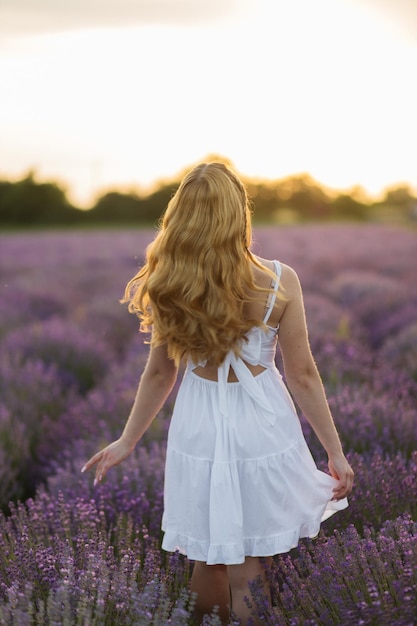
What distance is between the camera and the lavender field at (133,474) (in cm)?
188

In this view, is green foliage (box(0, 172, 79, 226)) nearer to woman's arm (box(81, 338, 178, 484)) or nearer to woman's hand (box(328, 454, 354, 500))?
woman's arm (box(81, 338, 178, 484))

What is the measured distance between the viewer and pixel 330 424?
7.28ft

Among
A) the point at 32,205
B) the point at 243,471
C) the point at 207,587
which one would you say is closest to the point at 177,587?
the point at 207,587

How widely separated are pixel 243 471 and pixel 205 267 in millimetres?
631

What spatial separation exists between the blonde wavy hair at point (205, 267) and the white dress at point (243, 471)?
10 centimetres

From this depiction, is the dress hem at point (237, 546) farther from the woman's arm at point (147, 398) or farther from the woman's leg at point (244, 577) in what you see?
the woman's arm at point (147, 398)

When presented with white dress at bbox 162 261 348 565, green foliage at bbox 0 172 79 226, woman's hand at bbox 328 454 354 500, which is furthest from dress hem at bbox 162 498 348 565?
green foliage at bbox 0 172 79 226

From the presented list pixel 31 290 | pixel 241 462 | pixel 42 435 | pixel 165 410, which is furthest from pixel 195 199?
pixel 31 290

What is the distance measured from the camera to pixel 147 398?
2.33m

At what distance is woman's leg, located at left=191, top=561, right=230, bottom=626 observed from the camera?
2287 millimetres

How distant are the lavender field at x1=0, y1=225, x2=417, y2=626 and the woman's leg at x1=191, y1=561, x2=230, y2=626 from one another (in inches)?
2.4

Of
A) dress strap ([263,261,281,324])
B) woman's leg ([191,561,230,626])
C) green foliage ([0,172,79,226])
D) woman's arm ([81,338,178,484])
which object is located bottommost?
green foliage ([0,172,79,226])

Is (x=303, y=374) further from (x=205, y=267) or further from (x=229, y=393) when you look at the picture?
(x=205, y=267)

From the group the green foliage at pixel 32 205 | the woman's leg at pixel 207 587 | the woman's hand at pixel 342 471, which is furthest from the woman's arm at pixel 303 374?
the green foliage at pixel 32 205
